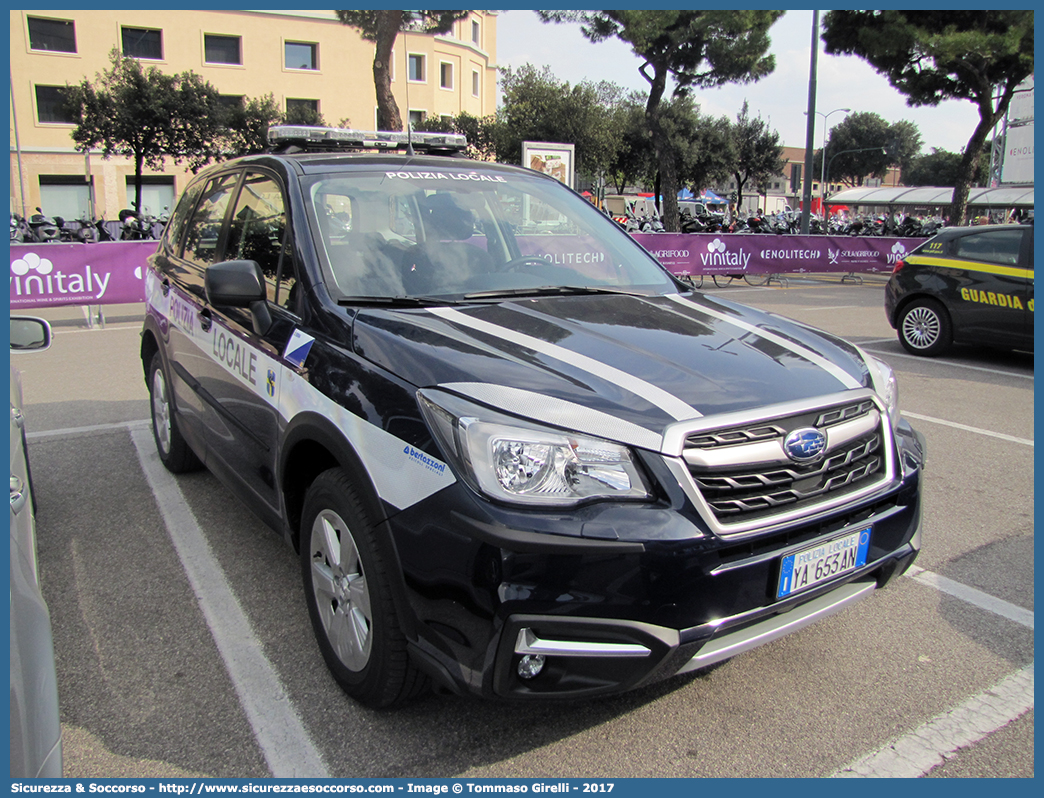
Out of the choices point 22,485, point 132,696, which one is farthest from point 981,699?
point 22,485

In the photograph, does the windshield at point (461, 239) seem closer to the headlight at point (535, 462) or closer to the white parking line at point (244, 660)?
the headlight at point (535, 462)

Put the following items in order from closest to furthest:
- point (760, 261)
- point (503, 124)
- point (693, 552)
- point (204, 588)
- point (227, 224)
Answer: point (693, 552) → point (204, 588) → point (227, 224) → point (760, 261) → point (503, 124)

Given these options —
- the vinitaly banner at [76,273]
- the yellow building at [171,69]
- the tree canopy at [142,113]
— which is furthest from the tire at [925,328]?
the yellow building at [171,69]

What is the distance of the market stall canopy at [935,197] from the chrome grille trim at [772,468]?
5680 centimetres

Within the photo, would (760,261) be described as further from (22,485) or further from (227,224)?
(22,485)

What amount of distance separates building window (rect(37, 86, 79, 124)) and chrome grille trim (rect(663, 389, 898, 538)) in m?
46.7

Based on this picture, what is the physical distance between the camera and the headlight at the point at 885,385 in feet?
8.95

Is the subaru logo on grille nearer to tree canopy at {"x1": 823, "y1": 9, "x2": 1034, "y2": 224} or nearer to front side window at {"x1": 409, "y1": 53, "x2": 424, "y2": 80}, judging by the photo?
tree canopy at {"x1": 823, "y1": 9, "x2": 1034, "y2": 224}

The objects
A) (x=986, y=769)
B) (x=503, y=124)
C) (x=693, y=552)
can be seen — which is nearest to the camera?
(x=693, y=552)

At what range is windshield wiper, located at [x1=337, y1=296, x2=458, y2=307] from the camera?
9.26 feet

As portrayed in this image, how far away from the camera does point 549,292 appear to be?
3.21 meters

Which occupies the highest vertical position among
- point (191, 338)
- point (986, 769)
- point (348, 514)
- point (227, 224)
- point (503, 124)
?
point (503, 124)

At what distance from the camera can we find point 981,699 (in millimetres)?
2750

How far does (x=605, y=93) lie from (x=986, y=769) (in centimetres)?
5180
